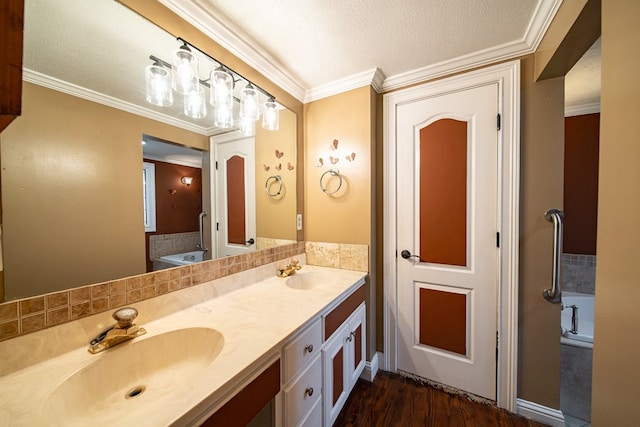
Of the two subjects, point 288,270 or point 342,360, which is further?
point 288,270

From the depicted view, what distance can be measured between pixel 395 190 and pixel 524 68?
106cm

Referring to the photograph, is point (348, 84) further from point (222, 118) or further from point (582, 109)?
point (582, 109)

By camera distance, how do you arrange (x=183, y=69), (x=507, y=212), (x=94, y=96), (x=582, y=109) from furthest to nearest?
(x=582, y=109) → (x=507, y=212) → (x=183, y=69) → (x=94, y=96)

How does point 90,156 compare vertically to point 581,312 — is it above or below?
above

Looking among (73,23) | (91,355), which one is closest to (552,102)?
(73,23)

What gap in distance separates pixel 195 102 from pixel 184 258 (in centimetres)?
83

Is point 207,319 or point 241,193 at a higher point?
point 241,193

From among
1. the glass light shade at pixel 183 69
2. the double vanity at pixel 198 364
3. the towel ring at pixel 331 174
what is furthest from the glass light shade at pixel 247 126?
the double vanity at pixel 198 364

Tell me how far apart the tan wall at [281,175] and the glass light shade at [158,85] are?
0.59 meters

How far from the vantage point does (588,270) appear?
7.53 feet

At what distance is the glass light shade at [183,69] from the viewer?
3.56 ft

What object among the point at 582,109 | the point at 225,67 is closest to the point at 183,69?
the point at 225,67

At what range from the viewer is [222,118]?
1345 millimetres

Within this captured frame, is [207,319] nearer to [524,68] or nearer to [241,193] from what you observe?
[241,193]
